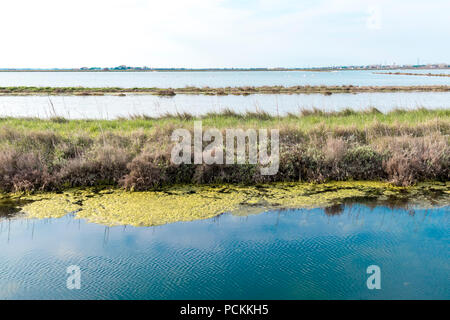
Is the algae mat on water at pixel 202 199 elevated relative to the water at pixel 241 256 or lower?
elevated

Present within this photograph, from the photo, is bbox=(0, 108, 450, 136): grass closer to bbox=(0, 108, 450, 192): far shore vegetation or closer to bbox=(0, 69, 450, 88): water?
bbox=(0, 108, 450, 192): far shore vegetation

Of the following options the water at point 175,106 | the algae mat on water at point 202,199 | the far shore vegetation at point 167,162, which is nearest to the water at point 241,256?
the algae mat on water at point 202,199

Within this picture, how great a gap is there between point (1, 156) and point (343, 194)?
7.64 meters

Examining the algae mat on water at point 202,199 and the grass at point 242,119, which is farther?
the grass at point 242,119

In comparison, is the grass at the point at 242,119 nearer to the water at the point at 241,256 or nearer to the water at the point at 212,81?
the water at the point at 241,256

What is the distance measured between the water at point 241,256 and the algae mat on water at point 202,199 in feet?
0.96

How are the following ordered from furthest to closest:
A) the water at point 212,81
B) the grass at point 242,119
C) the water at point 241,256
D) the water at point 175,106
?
the water at point 212,81, the water at point 175,106, the grass at point 242,119, the water at point 241,256

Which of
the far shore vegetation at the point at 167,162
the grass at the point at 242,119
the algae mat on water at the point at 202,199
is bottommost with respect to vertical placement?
the algae mat on water at the point at 202,199

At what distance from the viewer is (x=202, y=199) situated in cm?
749

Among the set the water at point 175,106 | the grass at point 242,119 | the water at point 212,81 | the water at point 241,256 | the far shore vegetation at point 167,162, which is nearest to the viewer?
the water at point 241,256

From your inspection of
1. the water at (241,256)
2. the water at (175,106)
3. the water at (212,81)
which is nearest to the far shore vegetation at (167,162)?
the water at (241,256)

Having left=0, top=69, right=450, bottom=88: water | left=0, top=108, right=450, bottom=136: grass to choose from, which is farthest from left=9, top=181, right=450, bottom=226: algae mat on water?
left=0, top=69, right=450, bottom=88: water

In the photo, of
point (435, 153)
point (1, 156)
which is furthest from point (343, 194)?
point (1, 156)

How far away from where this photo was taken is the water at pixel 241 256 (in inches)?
178
